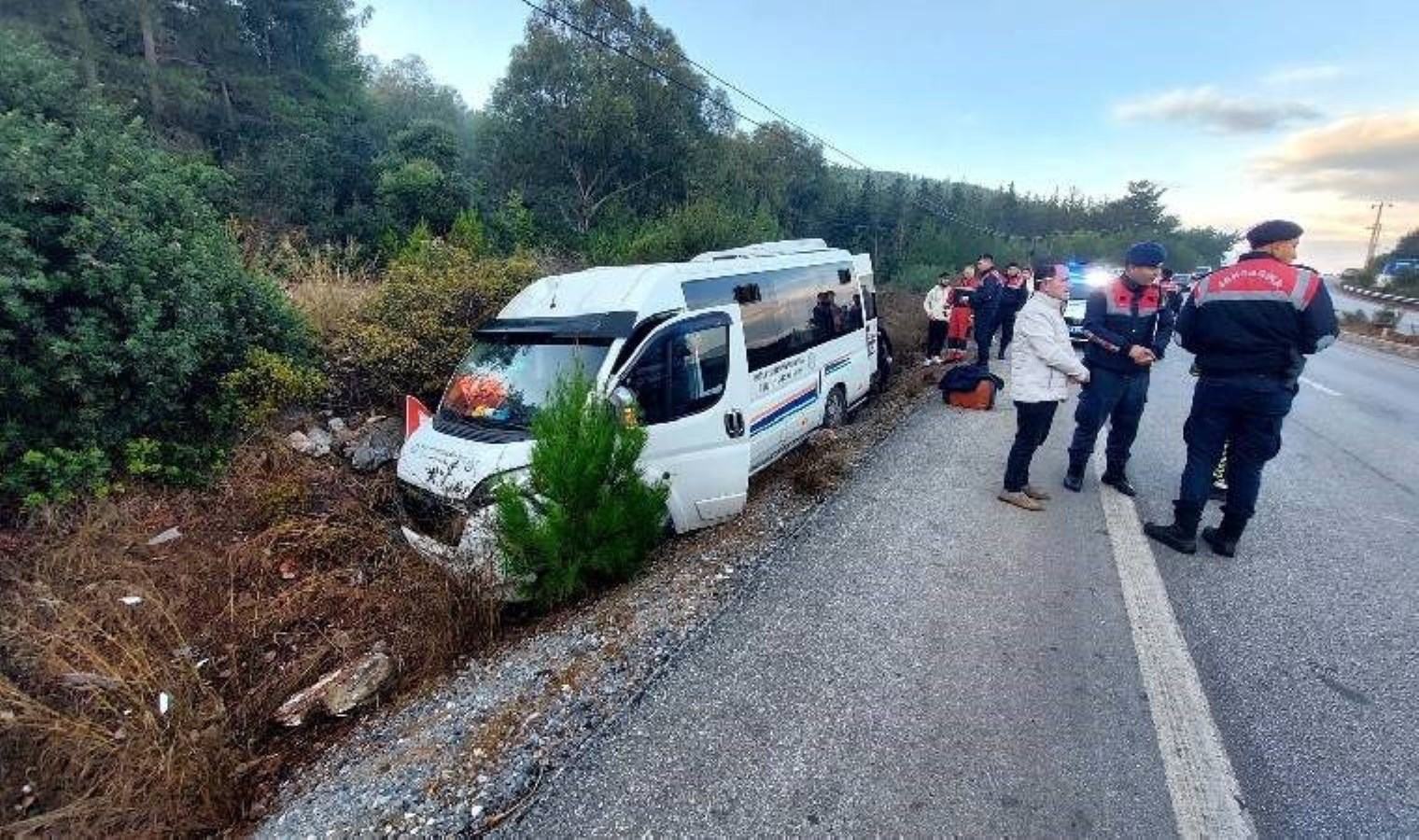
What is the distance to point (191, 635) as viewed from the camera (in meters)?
3.67

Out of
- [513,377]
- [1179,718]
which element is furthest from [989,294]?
[1179,718]

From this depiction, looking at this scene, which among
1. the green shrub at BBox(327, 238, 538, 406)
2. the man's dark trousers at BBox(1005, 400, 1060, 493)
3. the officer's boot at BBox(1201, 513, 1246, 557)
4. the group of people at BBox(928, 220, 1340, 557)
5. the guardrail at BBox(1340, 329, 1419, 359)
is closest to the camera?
the group of people at BBox(928, 220, 1340, 557)

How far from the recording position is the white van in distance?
13.6 ft

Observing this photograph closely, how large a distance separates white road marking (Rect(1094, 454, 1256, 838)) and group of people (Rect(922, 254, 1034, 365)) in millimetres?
6539

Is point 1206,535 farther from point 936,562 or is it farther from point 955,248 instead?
point 955,248

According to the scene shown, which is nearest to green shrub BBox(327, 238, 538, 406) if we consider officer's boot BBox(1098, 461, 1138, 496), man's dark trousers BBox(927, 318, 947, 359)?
officer's boot BBox(1098, 461, 1138, 496)

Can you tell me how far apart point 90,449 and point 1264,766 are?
727cm

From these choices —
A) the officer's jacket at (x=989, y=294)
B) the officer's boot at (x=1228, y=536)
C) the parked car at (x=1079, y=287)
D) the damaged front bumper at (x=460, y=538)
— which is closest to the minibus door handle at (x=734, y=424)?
the damaged front bumper at (x=460, y=538)

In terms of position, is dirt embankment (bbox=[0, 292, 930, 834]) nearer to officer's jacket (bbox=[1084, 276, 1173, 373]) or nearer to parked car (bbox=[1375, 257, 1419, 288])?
officer's jacket (bbox=[1084, 276, 1173, 373])

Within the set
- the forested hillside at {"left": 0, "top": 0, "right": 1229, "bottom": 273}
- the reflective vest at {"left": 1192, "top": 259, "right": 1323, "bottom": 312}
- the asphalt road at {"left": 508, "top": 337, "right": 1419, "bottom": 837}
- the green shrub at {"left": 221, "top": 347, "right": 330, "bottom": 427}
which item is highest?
the forested hillside at {"left": 0, "top": 0, "right": 1229, "bottom": 273}

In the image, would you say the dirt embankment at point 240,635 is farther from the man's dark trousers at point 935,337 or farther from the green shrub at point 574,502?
the man's dark trousers at point 935,337

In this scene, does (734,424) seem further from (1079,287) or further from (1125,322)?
(1079,287)

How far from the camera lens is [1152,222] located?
76.9 m

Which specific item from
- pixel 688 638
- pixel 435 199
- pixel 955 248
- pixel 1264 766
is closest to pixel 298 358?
pixel 688 638
